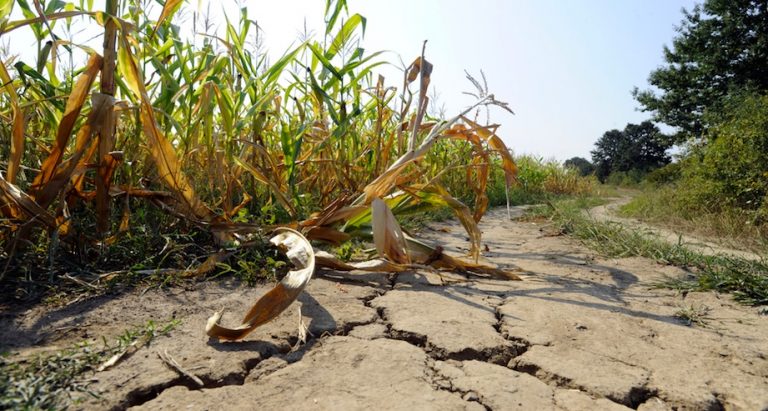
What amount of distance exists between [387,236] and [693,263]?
158 centimetres

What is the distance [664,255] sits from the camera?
2459 millimetres

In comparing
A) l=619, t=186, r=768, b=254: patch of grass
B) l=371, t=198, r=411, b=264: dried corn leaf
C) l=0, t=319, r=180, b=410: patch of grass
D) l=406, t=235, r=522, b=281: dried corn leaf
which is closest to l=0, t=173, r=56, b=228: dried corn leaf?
l=0, t=319, r=180, b=410: patch of grass

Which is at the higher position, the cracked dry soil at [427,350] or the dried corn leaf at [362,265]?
the dried corn leaf at [362,265]

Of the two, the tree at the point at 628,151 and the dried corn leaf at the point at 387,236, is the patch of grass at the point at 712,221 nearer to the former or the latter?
the dried corn leaf at the point at 387,236

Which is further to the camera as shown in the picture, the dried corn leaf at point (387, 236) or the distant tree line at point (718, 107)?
the distant tree line at point (718, 107)

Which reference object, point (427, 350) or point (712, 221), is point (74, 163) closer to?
point (427, 350)

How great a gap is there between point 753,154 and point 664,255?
3214 millimetres

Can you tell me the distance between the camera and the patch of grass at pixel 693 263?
183cm

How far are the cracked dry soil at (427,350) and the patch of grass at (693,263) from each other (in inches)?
4.5

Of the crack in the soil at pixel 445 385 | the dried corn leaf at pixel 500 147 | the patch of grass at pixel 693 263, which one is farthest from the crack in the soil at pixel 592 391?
the dried corn leaf at pixel 500 147

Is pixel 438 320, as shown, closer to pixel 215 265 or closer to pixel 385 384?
pixel 385 384

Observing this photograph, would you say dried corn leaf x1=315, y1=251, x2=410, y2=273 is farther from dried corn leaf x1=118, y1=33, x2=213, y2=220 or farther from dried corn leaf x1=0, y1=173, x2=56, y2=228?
dried corn leaf x1=0, y1=173, x2=56, y2=228

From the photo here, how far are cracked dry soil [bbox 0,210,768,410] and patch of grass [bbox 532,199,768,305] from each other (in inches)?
4.5

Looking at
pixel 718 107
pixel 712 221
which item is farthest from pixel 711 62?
pixel 712 221
